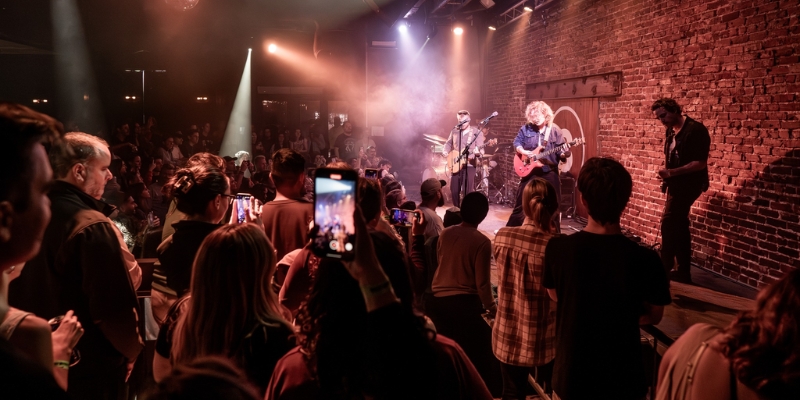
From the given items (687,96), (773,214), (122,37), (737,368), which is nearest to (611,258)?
(737,368)

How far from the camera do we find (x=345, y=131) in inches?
595

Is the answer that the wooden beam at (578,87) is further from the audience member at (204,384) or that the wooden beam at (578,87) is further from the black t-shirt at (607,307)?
the audience member at (204,384)

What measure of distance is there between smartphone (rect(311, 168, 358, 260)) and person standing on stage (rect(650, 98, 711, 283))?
5.22 m

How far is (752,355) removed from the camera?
1.49 m

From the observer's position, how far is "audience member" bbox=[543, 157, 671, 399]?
7.84 feet

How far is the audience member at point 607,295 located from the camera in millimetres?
2389

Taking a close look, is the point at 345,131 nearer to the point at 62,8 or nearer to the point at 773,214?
the point at 62,8

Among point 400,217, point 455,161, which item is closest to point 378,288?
point 400,217

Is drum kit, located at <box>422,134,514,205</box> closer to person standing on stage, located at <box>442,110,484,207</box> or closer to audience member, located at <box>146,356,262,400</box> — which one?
person standing on stage, located at <box>442,110,484,207</box>

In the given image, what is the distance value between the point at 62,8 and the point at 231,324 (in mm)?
14407

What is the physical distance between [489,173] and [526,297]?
10.6 meters

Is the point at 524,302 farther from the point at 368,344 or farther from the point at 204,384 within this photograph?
the point at 204,384

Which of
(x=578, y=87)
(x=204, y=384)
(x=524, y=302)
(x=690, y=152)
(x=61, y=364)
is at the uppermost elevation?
(x=578, y=87)

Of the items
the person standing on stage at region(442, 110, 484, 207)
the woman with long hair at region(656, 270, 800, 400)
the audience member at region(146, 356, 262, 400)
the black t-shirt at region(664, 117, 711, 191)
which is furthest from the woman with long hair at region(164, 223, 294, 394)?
the person standing on stage at region(442, 110, 484, 207)
